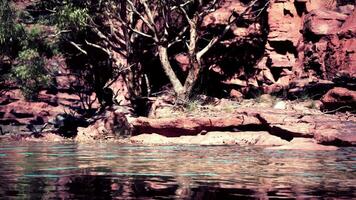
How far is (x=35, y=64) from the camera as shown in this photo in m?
27.7

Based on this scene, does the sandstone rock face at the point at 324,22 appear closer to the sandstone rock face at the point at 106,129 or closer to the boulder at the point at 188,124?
the boulder at the point at 188,124

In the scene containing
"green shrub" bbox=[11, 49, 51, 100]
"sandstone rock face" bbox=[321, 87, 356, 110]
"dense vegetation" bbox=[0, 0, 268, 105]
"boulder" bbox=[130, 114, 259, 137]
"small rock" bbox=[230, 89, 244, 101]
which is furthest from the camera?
"green shrub" bbox=[11, 49, 51, 100]

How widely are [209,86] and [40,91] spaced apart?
37.0ft

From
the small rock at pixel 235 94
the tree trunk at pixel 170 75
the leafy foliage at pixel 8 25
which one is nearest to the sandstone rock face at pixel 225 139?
the tree trunk at pixel 170 75

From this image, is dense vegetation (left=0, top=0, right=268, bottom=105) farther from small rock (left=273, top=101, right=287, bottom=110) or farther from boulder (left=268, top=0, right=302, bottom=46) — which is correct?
small rock (left=273, top=101, right=287, bottom=110)

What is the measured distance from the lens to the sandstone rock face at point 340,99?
55.5 feet

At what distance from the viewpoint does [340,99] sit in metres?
17.1

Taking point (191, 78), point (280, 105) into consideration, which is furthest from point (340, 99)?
point (191, 78)

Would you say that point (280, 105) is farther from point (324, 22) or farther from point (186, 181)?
point (186, 181)

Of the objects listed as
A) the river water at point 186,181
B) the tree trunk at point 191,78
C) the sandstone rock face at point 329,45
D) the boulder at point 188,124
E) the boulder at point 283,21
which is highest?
the boulder at point 283,21

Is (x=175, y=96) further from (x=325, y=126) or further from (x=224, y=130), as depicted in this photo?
(x=325, y=126)

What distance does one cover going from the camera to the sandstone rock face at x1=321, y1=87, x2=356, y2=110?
16922 mm

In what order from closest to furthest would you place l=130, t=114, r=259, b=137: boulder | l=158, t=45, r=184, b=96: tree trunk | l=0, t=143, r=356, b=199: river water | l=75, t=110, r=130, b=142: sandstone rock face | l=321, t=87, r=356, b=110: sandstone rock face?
1. l=0, t=143, r=356, b=199: river water
2. l=321, t=87, r=356, b=110: sandstone rock face
3. l=130, t=114, r=259, b=137: boulder
4. l=75, t=110, r=130, b=142: sandstone rock face
5. l=158, t=45, r=184, b=96: tree trunk

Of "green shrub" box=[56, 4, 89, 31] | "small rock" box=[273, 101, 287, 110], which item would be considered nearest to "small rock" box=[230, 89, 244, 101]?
"small rock" box=[273, 101, 287, 110]
